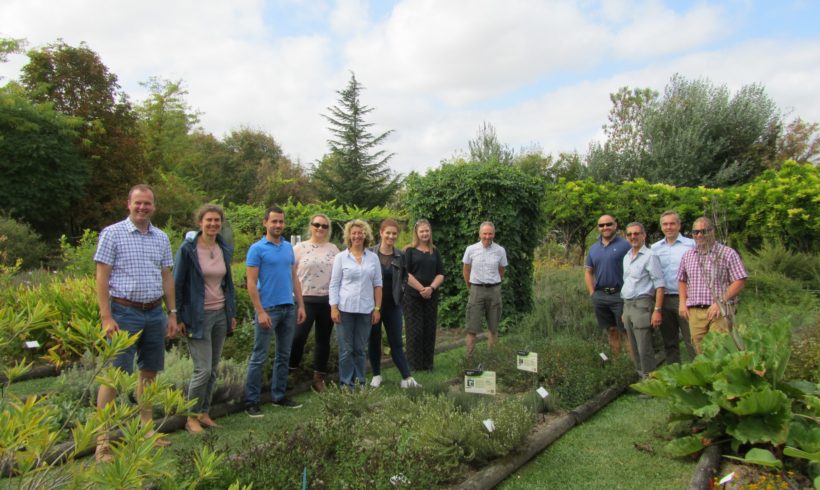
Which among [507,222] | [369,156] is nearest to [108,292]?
[507,222]

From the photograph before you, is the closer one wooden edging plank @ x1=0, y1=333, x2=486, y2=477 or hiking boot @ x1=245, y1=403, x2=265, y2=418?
wooden edging plank @ x1=0, y1=333, x2=486, y2=477

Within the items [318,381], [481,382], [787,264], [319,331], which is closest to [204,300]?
[319,331]

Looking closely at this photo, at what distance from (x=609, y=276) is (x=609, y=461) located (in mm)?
2653

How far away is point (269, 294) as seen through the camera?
16.0ft

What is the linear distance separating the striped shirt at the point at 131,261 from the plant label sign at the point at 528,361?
3150 mm

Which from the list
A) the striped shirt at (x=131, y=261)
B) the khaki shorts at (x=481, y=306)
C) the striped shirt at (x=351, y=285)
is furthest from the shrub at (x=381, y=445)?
the khaki shorts at (x=481, y=306)

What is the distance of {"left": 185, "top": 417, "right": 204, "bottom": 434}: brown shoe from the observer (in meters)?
4.40

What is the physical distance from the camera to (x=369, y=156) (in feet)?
110

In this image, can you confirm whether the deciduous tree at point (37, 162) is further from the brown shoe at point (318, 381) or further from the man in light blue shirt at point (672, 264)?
the man in light blue shirt at point (672, 264)

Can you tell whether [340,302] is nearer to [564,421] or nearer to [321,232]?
[321,232]

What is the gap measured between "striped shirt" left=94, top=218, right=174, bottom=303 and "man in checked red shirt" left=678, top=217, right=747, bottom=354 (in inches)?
176

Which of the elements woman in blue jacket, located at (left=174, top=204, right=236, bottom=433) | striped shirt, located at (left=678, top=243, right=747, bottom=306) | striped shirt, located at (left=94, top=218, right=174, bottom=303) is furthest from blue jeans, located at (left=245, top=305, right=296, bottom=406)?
striped shirt, located at (left=678, top=243, right=747, bottom=306)

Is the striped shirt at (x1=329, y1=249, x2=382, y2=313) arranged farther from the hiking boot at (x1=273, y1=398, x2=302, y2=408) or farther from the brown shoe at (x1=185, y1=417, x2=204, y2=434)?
the brown shoe at (x1=185, y1=417, x2=204, y2=434)

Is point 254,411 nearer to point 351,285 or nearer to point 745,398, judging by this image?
point 351,285
